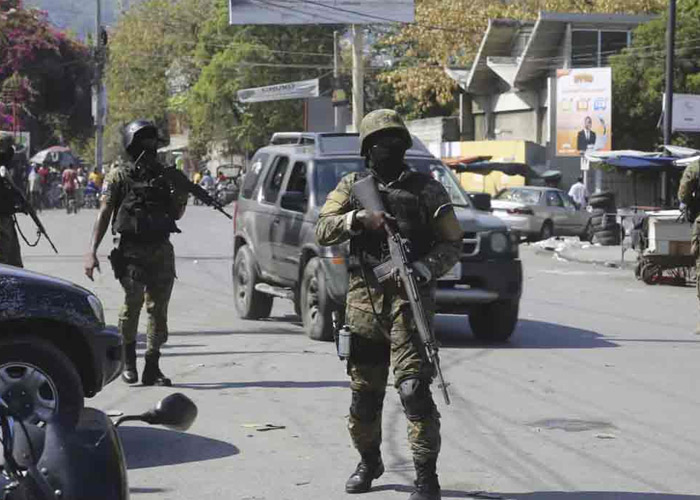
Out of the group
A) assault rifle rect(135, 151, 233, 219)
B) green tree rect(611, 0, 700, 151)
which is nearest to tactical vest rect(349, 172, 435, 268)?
assault rifle rect(135, 151, 233, 219)

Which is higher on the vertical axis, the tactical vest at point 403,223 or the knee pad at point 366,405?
the tactical vest at point 403,223

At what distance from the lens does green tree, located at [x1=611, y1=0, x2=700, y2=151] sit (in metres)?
43.3

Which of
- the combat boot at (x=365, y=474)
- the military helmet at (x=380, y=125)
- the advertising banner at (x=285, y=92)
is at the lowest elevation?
the combat boot at (x=365, y=474)

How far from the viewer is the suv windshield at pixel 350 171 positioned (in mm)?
13391

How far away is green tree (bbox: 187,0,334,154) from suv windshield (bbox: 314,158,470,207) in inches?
1984

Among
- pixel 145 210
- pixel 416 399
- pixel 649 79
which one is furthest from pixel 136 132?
pixel 649 79

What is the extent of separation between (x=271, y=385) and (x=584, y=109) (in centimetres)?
3320

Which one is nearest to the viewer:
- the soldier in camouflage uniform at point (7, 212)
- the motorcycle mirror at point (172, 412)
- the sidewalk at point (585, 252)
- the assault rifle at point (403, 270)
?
the motorcycle mirror at point (172, 412)

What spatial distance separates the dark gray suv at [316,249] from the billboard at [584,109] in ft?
90.4

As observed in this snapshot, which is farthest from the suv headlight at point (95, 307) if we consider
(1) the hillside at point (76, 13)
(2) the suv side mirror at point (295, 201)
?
(1) the hillside at point (76, 13)

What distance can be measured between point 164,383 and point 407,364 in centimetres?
387

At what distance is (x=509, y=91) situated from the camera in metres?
49.9

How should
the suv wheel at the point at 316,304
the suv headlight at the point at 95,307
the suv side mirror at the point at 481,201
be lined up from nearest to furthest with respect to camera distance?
the suv headlight at the point at 95,307 → the suv wheel at the point at 316,304 → the suv side mirror at the point at 481,201

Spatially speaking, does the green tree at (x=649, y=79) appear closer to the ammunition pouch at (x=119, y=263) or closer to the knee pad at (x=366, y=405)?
the ammunition pouch at (x=119, y=263)
